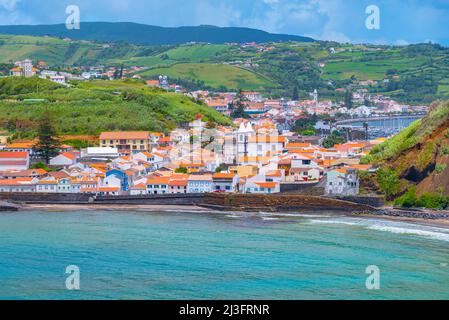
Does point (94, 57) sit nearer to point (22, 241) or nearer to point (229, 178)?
point (229, 178)

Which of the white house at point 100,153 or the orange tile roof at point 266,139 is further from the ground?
the orange tile roof at point 266,139

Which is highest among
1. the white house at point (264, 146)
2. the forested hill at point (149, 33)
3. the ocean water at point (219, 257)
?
the forested hill at point (149, 33)

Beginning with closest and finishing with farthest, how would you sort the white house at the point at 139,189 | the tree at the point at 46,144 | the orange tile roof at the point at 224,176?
1. the orange tile roof at the point at 224,176
2. the white house at the point at 139,189
3. the tree at the point at 46,144

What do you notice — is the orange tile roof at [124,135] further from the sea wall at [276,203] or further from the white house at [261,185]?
the sea wall at [276,203]

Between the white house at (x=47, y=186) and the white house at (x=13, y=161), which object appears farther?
the white house at (x=13, y=161)

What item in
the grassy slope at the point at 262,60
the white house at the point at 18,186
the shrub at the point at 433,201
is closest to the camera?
the shrub at the point at 433,201

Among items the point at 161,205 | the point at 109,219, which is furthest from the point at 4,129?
the point at 109,219

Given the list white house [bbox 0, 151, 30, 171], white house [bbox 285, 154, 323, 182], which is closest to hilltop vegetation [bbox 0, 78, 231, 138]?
white house [bbox 0, 151, 30, 171]

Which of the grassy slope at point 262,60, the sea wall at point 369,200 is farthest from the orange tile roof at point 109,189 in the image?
the grassy slope at point 262,60
